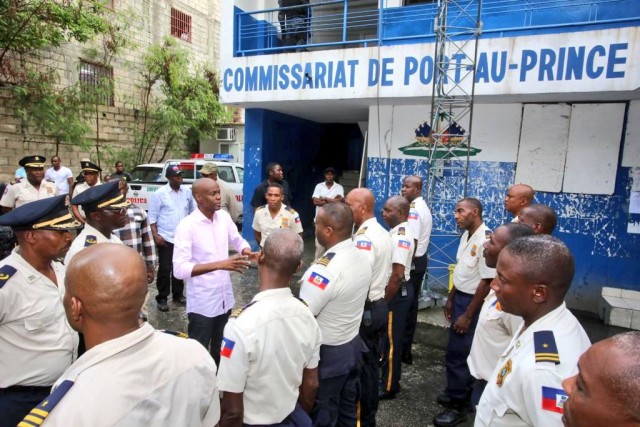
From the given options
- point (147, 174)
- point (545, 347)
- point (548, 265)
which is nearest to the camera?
point (545, 347)

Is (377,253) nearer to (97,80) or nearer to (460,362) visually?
(460,362)

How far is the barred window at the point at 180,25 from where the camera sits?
16.8m

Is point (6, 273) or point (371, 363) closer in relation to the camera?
point (6, 273)

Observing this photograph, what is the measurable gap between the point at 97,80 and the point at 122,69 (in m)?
1.16

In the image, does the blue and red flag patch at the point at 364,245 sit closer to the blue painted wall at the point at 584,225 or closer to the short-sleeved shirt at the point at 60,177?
the blue painted wall at the point at 584,225

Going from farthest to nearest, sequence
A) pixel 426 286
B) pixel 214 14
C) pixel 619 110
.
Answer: pixel 214 14 < pixel 426 286 < pixel 619 110

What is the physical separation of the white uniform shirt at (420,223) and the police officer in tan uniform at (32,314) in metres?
3.32

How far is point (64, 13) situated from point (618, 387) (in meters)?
12.4

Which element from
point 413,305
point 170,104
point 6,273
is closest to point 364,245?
point 413,305

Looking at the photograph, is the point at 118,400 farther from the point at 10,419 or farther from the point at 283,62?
the point at 283,62

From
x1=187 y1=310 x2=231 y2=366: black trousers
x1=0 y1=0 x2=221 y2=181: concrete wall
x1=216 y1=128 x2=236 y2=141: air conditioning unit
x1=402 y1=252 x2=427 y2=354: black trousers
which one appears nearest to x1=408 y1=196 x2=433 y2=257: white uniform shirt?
x1=402 y1=252 x2=427 y2=354: black trousers

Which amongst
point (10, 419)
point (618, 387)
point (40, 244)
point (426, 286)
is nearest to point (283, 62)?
point (426, 286)

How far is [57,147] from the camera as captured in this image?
12.7m

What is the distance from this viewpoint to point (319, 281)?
2.39 meters
